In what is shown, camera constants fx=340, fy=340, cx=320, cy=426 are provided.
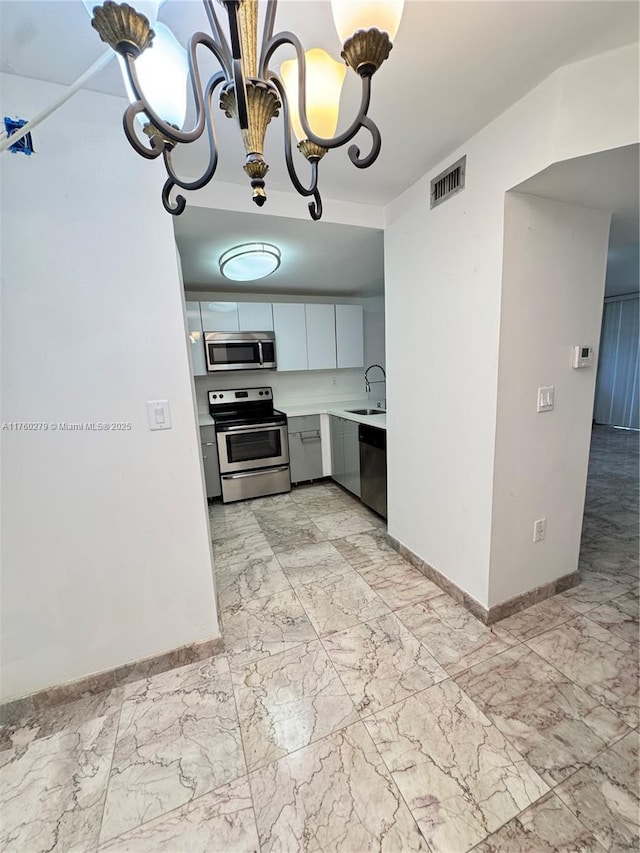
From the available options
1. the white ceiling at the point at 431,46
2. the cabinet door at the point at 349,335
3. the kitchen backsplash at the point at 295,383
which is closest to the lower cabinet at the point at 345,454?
the kitchen backsplash at the point at 295,383

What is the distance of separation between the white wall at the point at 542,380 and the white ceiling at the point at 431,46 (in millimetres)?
412

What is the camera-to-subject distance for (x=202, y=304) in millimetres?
3396

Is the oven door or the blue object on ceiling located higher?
the blue object on ceiling

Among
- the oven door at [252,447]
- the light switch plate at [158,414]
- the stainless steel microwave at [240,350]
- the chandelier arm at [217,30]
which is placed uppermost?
the chandelier arm at [217,30]

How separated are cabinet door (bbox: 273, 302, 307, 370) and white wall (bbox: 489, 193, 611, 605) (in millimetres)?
2579

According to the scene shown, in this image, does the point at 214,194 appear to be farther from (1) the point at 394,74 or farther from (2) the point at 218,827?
(2) the point at 218,827

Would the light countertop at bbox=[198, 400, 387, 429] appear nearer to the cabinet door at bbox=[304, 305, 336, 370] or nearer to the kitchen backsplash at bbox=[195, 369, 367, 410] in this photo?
the kitchen backsplash at bbox=[195, 369, 367, 410]

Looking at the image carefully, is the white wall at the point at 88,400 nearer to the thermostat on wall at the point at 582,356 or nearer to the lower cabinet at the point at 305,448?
the thermostat on wall at the point at 582,356

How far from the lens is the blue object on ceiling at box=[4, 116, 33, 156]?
1.19m

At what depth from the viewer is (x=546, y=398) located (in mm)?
1721

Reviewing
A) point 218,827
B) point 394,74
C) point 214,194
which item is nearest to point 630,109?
point 394,74

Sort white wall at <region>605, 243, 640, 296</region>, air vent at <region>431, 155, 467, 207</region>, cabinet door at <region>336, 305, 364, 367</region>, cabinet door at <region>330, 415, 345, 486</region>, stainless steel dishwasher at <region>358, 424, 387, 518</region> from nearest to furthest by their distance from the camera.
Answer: air vent at <region>431, 155, 467, 207</region> < white wall at <region>605, 243, 640, 296</region> < stainless steel dishwasher at <region>358, 424, 387, 518</region> < cabinet door at <region>330, 415, 345, 486</region> < cabinet door at <region>336, 305, 364, 367</region>

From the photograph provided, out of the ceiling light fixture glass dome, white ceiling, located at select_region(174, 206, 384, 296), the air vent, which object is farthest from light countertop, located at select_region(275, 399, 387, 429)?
the air vent

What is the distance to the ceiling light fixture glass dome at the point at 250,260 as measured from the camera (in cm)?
224
